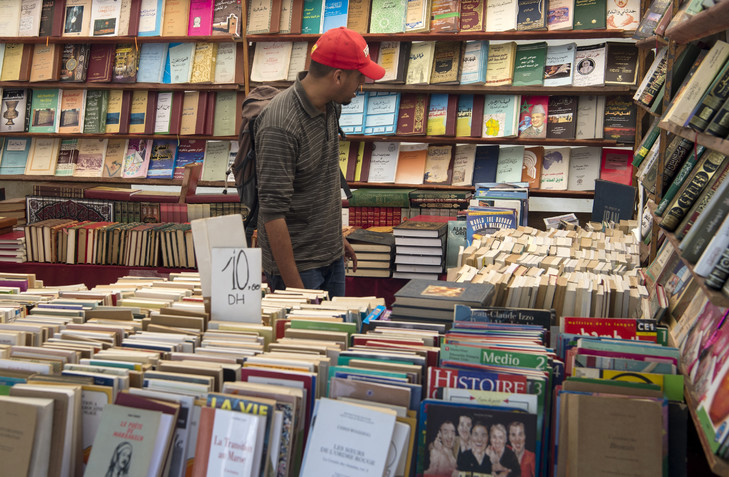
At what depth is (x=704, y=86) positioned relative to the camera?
1.90 meters

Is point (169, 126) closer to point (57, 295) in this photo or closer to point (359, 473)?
point (57, 295)

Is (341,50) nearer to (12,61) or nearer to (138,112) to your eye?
(138,112)

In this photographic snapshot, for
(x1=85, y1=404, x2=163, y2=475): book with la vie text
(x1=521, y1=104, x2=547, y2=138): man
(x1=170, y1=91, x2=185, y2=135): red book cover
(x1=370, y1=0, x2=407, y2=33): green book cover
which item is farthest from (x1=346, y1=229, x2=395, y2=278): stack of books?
(x1=85, y1=404, x2=163, y2=475): book with la vie text

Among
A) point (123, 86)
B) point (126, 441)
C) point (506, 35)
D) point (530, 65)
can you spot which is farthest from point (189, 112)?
point (126, 441)

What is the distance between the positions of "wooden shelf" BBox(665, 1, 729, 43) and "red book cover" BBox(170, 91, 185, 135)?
3.76 meters

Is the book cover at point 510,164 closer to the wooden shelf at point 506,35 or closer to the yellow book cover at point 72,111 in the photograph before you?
the wooden shelf at point 506,35

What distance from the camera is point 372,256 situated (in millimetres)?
4195

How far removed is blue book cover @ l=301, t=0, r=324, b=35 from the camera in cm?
484

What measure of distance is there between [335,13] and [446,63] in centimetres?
87

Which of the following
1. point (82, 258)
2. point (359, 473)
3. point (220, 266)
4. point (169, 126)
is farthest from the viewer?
point (169, 126)

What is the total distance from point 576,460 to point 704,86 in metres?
1.17

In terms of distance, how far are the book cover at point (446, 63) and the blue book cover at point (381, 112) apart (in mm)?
324

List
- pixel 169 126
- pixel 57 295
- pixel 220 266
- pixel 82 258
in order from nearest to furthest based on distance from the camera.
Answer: pixel 220 266 → pixel 57 295 → pixel 82 258 → pixel 169 126

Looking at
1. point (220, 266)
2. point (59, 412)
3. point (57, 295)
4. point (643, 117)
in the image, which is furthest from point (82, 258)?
point (643, 117)
